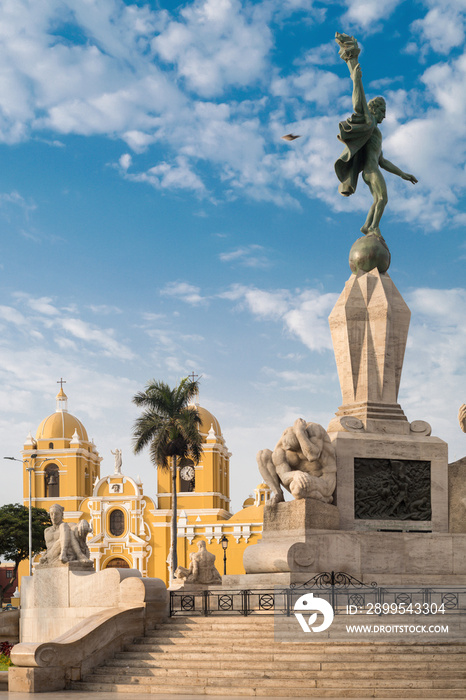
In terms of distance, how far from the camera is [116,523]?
68562 mm

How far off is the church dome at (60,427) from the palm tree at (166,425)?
31.1 meters

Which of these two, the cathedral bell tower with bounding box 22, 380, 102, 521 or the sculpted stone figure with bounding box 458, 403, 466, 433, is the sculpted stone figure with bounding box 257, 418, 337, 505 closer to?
the sculpted stone figure with bounding box 458, 403, 466, 433

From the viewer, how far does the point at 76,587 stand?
51.0 ft

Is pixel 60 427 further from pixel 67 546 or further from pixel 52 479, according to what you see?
pixel 67 546

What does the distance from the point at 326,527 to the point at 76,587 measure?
4355 mm

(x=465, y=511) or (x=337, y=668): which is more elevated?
(x=465, y=511)

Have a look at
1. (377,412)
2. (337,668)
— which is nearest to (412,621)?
(337,668)

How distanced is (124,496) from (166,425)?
29.1m

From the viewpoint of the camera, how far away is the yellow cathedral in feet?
219

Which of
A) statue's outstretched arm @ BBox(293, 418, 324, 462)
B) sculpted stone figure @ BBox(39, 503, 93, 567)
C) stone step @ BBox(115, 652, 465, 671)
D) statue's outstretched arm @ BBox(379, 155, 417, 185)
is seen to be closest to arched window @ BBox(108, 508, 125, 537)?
sculpted stone figure @ BBox(39, 503, 93, 567)

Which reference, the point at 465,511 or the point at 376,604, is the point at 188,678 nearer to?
the point at 376,604

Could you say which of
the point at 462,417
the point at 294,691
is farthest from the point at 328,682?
the point at 462,417

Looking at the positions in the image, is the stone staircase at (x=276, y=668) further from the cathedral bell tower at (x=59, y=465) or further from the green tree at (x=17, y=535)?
the cathedral bell tower at (x=59, y=465)

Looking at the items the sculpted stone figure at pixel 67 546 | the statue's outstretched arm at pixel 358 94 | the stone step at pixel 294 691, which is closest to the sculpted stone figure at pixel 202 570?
the sculpted stone figure at pixel 67 546
